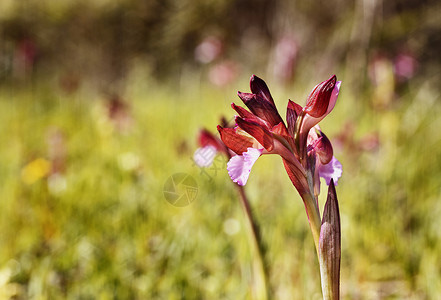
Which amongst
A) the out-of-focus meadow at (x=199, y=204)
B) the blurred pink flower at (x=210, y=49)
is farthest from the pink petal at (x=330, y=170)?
the blurred pink flower at (x=210, y=49)

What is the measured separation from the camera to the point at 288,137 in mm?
394

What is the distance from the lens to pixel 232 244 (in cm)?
106

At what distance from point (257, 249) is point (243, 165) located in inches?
6.6

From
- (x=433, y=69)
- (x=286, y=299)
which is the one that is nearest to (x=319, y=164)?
(x=286, y=299)

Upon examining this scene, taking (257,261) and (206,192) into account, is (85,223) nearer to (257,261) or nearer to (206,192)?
(206,192)

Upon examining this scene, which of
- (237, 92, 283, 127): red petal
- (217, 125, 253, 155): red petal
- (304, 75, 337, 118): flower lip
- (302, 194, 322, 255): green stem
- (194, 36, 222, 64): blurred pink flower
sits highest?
(194, 36, 222, 64): blurred pink flower

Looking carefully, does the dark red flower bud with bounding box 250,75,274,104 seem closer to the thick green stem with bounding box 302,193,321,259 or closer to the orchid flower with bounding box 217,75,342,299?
the orchid flower with bounding box 217,75,342,299

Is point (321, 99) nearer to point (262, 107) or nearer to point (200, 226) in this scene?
point (262, 107)

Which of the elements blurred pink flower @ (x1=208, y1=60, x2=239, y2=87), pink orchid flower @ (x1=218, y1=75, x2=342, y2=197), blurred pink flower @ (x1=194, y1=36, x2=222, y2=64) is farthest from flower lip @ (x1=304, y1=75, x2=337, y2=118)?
blurred pink flower @ (x1=208, y1=60, x2=239, y2=87)

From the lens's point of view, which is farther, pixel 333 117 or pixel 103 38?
pixel 103 38

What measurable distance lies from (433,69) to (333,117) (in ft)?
5.99

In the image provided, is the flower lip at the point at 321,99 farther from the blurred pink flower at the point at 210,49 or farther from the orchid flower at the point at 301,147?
the blurred pink flower at the point at 210,49

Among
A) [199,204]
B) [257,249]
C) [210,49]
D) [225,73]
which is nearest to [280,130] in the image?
[257,249]

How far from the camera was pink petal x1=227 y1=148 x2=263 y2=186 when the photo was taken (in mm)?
396
